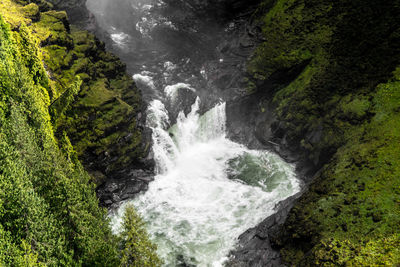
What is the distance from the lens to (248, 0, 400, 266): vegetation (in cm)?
1554

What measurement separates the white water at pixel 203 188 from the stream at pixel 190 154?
9cm

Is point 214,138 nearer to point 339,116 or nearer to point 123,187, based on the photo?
point 123,187

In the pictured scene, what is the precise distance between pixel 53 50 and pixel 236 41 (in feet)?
82.6

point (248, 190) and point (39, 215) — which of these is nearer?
point (39, 215)

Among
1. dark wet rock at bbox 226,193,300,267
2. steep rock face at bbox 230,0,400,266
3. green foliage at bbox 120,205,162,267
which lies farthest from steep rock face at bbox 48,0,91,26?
dark wet rock at bbox 226,193,300,267

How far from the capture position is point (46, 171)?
1669cm

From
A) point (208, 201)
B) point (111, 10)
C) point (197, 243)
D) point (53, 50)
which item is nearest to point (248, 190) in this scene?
point (208, 201)

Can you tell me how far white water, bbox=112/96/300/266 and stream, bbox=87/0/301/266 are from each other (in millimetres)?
88

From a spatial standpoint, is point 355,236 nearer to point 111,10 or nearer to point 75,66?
point 75,66

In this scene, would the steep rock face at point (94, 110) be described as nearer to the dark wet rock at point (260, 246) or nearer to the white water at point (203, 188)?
the white water at point (203, 188)

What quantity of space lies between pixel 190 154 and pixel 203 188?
7266 millimetres

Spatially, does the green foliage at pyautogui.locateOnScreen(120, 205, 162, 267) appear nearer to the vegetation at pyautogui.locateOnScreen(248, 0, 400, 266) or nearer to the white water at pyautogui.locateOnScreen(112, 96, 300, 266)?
the white water at pyautogui.locateOnScreen(112, 96, 300, 266)

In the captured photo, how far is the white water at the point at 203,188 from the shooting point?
23.5 m

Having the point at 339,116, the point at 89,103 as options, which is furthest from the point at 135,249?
the point at 339,116
